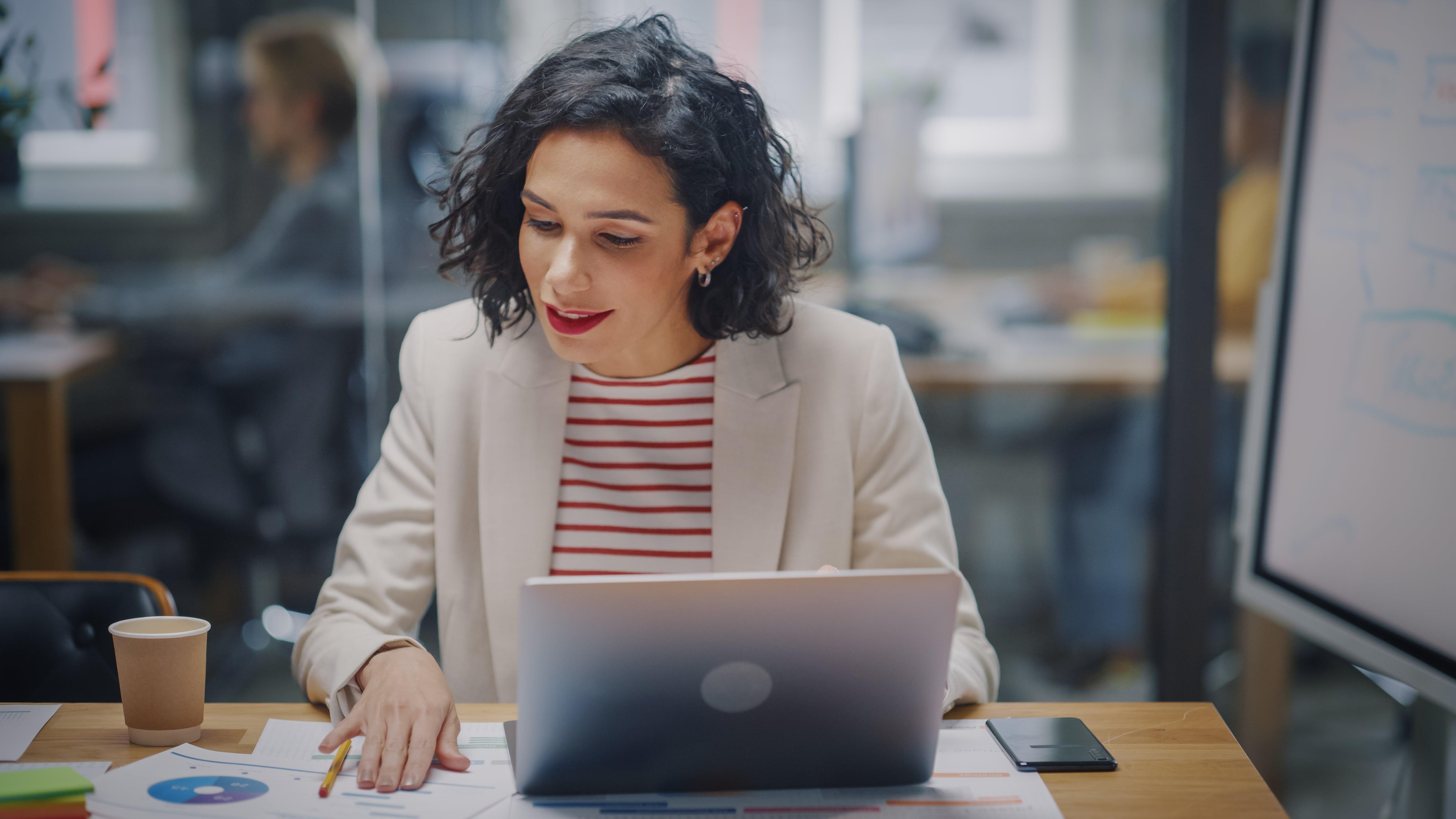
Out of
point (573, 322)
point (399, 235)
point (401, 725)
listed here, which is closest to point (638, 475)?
point (573, 322)

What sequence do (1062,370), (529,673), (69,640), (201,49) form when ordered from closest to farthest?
(529,673), (69,640), (201,49), (1062,370)

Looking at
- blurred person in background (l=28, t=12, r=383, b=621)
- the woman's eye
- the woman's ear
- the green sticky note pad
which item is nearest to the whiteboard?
the woman's ear

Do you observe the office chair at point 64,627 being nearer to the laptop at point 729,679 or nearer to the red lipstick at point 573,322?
the red lipstick at point 573,322

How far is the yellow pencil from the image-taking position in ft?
2.72

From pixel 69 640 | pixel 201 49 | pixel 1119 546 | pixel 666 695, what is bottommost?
pixel 1119 546

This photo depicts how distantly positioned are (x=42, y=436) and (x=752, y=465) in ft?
6.45

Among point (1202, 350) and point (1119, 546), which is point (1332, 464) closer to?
point (1202, 350)

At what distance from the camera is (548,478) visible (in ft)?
4.25

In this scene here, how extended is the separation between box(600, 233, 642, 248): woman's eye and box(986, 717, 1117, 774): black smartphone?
0.57 metres

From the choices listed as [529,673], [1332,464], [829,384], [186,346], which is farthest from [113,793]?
[186,346]

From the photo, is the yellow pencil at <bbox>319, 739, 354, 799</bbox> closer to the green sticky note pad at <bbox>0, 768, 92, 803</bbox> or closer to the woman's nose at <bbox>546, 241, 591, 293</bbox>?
the green sticky note pad at <bbox>0, 768, 92, 803</bbox>

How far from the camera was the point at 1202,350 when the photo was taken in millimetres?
2260

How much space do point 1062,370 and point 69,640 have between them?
6.78ft

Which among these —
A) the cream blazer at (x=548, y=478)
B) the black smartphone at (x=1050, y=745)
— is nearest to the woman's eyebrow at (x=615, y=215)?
the cream blazer at (x=548, y=478)
